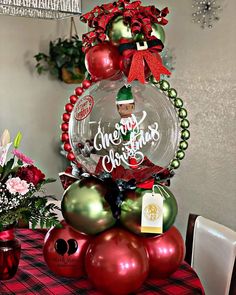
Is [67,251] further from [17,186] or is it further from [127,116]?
[127,116]

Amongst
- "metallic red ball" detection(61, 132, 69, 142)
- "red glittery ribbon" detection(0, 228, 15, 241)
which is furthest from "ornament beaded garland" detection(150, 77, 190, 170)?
"red glittery ribbon" detection(0, 228, 15, 241)

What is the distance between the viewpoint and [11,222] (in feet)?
4.14

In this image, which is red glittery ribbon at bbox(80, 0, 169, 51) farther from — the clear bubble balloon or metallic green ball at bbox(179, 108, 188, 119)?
metallic green ball at bbox(179, 108, 188, 119)

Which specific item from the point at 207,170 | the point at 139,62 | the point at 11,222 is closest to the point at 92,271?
the point at 11,222

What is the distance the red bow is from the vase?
1.92 feet

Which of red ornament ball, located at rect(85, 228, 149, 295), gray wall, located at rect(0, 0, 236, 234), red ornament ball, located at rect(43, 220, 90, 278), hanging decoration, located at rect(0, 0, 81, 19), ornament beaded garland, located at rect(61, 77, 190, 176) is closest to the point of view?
red ornament ball, located at rect(85, 228, 149, 295)

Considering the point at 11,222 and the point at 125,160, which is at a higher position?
the point at 125,160

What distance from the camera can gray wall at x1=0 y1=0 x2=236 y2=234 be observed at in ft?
8.99

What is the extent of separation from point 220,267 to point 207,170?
1.33 meters

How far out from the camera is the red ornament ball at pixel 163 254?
1282 mm

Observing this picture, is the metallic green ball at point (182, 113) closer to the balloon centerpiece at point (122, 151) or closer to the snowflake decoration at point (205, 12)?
the balloon centerpiece at point (122, 151)

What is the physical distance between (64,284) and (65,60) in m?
2.71

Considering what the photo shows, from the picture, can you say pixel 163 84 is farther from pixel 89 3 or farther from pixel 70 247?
pixel 89 3

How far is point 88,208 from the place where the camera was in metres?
1.24
